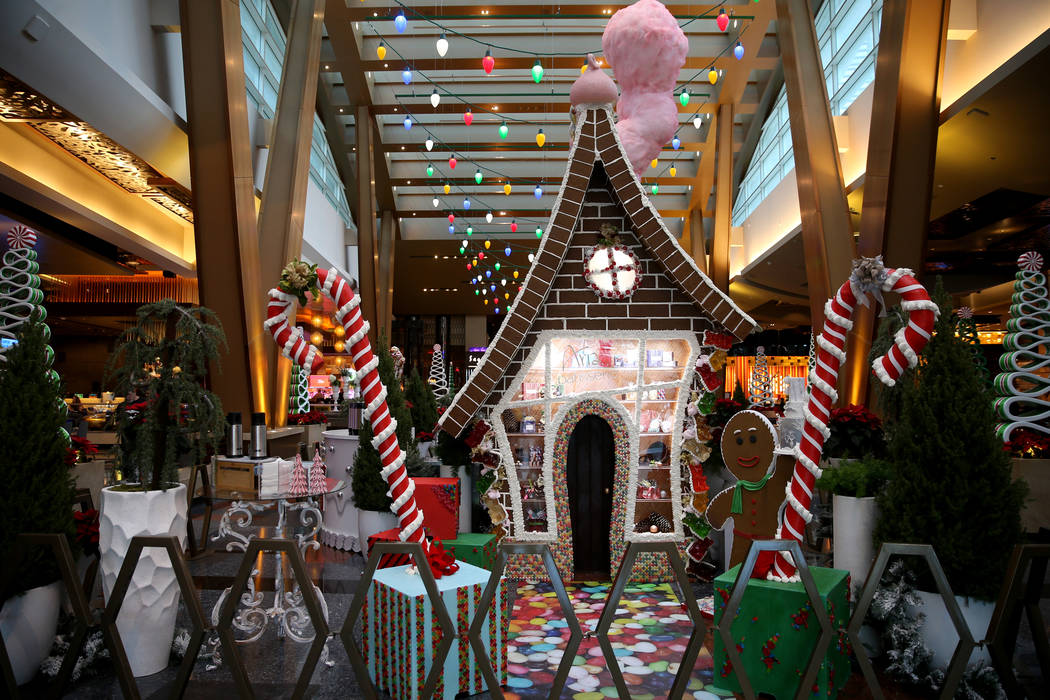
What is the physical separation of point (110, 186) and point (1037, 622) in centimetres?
1090

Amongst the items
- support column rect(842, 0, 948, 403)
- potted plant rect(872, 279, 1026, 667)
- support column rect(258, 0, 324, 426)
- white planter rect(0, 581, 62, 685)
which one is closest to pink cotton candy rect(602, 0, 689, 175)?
support column rect(842, 0, 948, 403)

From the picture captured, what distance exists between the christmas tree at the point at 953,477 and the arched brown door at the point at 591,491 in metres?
2.31

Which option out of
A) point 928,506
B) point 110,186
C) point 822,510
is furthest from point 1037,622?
point 110,186

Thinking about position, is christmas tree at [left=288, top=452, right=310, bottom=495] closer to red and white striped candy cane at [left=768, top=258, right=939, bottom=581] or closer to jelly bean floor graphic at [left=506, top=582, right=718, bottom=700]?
jelly bean floor graphic at [left=506, top=582, right=718, bottom=700]

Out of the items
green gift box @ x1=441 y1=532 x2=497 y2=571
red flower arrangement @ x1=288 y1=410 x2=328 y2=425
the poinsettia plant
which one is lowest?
red flower arrangement @ x1=288 y1=410 x2=328 y2=425

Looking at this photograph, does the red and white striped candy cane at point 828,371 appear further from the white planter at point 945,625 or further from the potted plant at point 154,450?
the potted plant at point 154,450

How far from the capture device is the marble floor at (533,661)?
365cm

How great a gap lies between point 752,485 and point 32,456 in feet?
14.5

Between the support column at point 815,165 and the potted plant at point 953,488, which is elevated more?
the support column at point 815,165

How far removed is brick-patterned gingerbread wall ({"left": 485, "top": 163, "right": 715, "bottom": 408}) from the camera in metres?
5.71

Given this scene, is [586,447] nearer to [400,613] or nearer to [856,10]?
[400,613]

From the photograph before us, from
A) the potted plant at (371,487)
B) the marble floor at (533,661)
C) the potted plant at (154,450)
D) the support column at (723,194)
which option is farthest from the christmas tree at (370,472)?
the support column at (723,194)

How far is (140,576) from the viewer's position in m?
3.82

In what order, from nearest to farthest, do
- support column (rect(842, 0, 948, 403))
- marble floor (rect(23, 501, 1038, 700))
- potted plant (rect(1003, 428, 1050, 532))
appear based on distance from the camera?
1. marble floor (rect(23, 501, 1038, 700))
2. potted plant (rect(1003, 428, 1050, 532))
3. support column (rect(842, 0, 948, 403))
